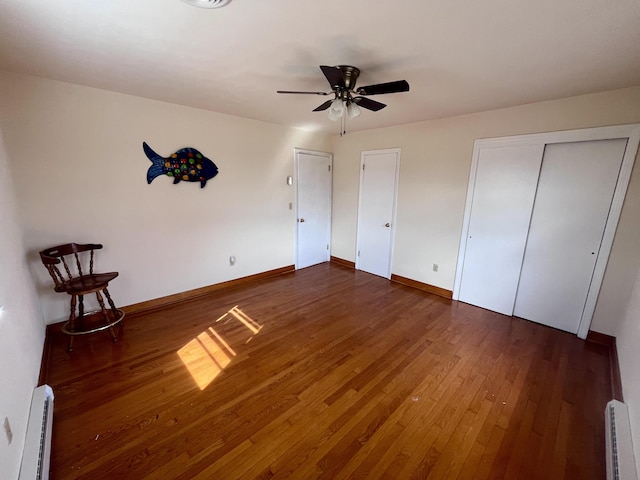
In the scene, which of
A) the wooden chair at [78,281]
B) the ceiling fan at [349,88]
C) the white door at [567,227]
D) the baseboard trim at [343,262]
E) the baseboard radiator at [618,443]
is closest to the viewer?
the baseboard radiator at [618,443]

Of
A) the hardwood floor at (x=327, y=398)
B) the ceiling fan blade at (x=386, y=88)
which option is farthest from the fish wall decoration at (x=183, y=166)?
the ceiling fan blade at (x=386, y=88)

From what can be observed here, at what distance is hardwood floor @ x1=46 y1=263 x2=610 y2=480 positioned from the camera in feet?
4.87

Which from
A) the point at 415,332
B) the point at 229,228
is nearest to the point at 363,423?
the point at 415,332

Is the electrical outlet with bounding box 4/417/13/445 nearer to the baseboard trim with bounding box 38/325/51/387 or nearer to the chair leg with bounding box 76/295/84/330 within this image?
the baseboard trim with bounding box 38/325/51/387

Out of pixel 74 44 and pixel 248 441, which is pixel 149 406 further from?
pixel 74 44

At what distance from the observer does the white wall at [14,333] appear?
48.9 inches

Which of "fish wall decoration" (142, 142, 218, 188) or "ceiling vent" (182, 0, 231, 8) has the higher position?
"ceiling vent" (182, 0, 231, 8)

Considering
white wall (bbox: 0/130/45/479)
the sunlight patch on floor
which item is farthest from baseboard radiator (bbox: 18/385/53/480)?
the sunlight patch on floor

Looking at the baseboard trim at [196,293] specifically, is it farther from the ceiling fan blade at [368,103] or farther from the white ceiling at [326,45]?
the ceiling fan blade at [368,103]

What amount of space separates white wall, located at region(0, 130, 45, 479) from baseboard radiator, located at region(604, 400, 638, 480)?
9.25 ft

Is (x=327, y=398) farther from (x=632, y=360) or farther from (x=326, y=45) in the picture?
(x=326, y=45)

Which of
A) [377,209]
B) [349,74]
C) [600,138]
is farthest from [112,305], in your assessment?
[600,138]

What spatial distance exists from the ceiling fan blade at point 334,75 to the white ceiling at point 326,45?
0.44ft

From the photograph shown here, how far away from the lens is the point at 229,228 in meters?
3.72
